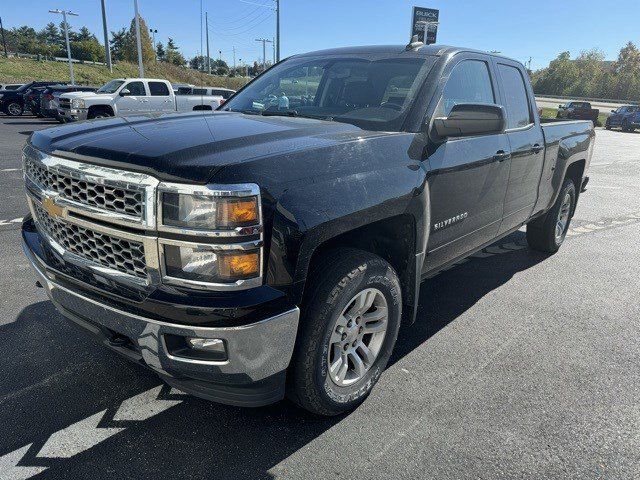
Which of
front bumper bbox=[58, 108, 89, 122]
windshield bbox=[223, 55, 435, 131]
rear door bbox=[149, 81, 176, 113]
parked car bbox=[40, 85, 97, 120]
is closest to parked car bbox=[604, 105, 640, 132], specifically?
rear door bbox=[149, 81, 176, 113]

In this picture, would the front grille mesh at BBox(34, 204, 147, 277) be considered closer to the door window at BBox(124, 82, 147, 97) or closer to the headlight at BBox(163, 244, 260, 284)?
the headlight at BBox(163, 244, 260, 284)

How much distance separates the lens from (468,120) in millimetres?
2742

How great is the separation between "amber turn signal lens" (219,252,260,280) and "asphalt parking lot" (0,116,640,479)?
3.07 ft

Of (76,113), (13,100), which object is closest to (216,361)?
(76,113)

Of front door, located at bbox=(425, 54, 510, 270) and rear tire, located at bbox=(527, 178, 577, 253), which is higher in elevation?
front door, located at bbox=(425, 54, 510, 270)

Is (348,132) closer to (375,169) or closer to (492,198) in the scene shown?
(375,169)

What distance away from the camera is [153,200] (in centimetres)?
187

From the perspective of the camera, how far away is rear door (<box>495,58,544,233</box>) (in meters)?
3.83

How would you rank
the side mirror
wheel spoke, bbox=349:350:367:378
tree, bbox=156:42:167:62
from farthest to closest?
tree, bbox=156:42:167:62 < the side mirror < wheel spoke, bbox=349:350:367:378

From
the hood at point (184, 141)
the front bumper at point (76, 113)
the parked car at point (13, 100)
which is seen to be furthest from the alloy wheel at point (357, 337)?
the parked car at point (13, 100)

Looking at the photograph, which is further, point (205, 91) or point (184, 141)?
point (205, 91)

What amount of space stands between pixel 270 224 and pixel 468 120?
1443 millimetres

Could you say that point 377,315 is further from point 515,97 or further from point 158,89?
point 158,89

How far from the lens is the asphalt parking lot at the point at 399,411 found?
2.23m
